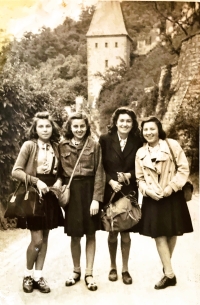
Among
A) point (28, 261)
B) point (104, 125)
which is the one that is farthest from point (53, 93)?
point (28, 261)

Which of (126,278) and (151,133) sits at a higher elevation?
(151,133)

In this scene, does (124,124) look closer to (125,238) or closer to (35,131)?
(35,131)

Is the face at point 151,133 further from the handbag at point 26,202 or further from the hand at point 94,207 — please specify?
the handbag at point 26,202

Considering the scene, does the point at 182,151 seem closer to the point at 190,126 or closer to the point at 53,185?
the point at 190,126

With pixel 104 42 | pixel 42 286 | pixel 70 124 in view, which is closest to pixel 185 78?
pixel 104 42

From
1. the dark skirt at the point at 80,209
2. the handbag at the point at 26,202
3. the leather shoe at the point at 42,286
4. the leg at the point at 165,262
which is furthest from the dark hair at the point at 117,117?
the leather shoe at the point at 42,286

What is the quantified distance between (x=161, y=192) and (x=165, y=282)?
53 cm

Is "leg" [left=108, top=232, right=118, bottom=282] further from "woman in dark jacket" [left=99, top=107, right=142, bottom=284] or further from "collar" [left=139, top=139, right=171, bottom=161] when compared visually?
"collar" [left=139, top=139, right=171, bottom=161]

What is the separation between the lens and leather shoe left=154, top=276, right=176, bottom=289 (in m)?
2.26

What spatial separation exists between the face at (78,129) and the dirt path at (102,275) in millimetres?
545

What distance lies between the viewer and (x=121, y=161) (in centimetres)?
227

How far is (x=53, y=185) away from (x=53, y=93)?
55cm

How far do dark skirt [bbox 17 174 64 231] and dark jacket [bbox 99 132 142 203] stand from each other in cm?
29

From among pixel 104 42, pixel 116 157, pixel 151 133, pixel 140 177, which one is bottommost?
pixel 140 177
